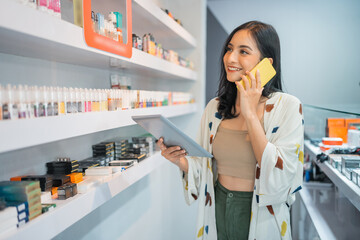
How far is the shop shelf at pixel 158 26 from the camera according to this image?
7.25ft

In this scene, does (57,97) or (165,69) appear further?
(165,69)

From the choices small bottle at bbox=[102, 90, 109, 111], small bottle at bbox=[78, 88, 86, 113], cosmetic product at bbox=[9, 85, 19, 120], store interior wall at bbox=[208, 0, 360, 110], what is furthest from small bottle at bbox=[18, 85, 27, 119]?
store interior wall at bbox=[208, 0, 360, 110]

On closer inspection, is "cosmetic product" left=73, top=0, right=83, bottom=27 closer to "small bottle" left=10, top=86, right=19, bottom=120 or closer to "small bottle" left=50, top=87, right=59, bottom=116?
"small bottle" left=50, top=87, right=59, bottom=116

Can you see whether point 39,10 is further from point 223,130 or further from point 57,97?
A: point 223,130

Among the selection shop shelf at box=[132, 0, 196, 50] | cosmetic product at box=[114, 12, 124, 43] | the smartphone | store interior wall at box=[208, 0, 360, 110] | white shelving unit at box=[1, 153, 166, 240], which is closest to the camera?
white shelving unit at box=[1, 153, 166, 240]

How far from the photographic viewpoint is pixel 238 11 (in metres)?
4.44

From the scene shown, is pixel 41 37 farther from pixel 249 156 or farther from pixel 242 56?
pixel 249 156

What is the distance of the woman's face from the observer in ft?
5.28

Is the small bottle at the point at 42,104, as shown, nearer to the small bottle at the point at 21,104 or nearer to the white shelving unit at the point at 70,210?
the small bottle at the point at 21,104

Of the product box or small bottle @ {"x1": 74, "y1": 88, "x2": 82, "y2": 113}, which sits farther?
the product box

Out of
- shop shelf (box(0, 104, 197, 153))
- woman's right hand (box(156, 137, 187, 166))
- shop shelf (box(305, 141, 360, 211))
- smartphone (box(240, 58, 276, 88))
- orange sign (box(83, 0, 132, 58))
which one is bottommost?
shop shelf (box(305, 141, 360, 211))

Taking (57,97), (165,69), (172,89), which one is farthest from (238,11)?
(57,97)

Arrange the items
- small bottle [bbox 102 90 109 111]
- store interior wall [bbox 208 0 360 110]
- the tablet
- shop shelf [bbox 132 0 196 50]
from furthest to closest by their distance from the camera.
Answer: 1. store interior wall [bbox 208 0 360 110]
2. shop shelf [bbox 132 0 196 50]
3. small bottle [bbox 102 90 109 111]
4. the tablet

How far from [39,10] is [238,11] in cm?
378
